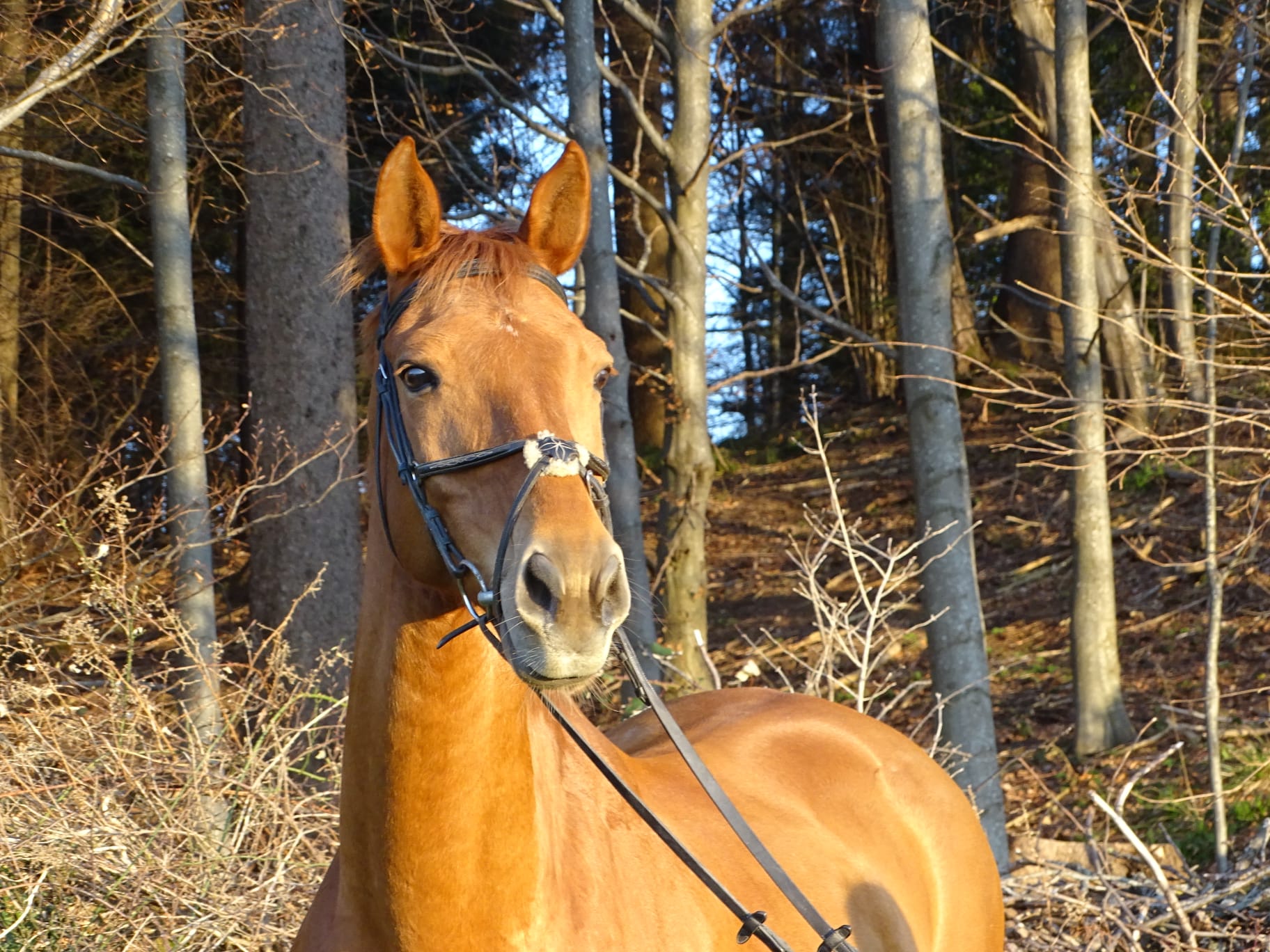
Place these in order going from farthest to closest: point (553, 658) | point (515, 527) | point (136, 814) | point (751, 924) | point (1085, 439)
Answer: point (1085, 439) < point (136, 814) < point (751, 924) < point (515, 527) < point (553, 658)

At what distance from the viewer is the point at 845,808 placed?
3555mm

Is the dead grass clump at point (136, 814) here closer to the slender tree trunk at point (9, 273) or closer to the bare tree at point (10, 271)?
the slender tree trunk at point (9, 273)

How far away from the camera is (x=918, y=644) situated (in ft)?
36.8

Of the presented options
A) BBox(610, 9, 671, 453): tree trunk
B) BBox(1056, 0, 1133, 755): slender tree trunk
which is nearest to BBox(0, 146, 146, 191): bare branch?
BBox(610, 9, 671, 453): tree trunk

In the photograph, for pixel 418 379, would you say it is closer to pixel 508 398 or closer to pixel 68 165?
pixel 508 398

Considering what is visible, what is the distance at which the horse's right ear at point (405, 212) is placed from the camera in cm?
239

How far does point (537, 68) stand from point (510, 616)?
1093 centimetres

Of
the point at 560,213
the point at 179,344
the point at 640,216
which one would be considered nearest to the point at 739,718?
the point at 560,213

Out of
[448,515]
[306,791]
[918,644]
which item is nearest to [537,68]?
[918,644]

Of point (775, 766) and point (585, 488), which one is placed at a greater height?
point (585, 488)

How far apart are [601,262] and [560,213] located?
5.13m

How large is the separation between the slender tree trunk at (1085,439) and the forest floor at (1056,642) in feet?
1.13

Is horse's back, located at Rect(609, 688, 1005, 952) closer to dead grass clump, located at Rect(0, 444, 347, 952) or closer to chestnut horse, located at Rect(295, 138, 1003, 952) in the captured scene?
chestnut horse, located at Rect(295, 138, 1003, 952)

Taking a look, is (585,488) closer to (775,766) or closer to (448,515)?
(448,515)
